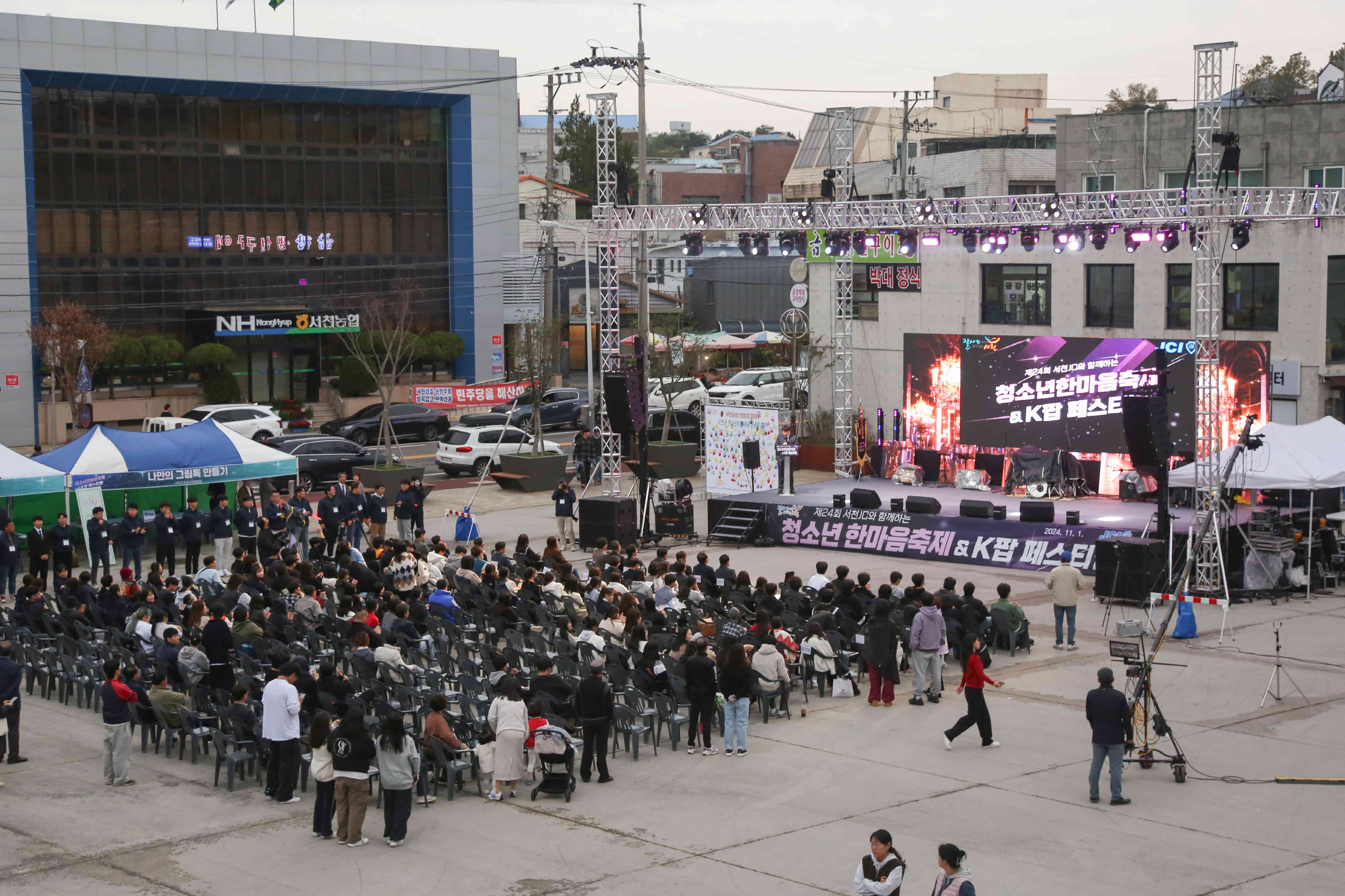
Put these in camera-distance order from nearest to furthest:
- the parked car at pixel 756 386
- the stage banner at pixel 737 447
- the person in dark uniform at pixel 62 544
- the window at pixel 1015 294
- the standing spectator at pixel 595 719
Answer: the standing spectator at pixel 595 719 → the person in dark uniform at pixel 62 544 → the stage banner at pixel 737 447 → the window at pixel 1015 294 → the parked car at pixel 756 386

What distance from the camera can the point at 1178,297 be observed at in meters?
33.0

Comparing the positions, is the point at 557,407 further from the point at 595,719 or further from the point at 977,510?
the point at 595,719

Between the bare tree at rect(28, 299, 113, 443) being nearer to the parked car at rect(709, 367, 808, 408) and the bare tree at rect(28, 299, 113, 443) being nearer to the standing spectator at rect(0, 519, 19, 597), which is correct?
the parked car at rect(709, 367, 808, 408)

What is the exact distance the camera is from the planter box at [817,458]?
39125 mm

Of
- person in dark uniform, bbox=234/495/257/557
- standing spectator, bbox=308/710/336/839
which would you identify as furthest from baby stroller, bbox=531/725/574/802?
person in dark uniform, bbox=234/495/257/557

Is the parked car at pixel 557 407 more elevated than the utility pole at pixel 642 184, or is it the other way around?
the utility pole at pixel 642 184

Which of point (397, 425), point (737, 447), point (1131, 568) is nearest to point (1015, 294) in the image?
point (737, 447)

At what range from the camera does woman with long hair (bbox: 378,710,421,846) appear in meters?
12.4

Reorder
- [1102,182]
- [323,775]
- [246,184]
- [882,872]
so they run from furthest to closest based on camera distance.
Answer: [246,184] < [1102,182] < [323,775] < [882,872]

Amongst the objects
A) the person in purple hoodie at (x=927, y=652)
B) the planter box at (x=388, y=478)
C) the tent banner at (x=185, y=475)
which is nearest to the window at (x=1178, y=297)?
the planter box at (x=388, y=478)

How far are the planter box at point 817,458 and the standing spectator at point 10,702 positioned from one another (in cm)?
2602

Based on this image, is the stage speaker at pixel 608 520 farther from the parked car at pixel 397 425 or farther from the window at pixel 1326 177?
the window at pixel 1326 177

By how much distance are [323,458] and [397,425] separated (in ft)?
35.7

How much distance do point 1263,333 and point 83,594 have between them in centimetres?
2385
